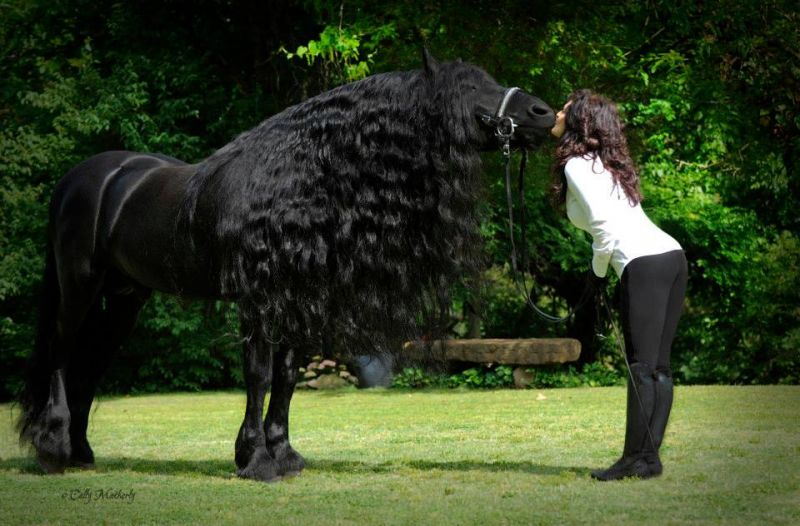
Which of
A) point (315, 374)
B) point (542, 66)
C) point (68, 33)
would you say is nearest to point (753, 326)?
point (542, 66)

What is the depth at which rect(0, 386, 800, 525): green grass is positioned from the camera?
4.76 m

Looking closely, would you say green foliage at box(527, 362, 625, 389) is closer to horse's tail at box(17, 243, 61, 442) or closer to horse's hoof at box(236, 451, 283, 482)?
horse's tail at box(17, 243, 61, 442)

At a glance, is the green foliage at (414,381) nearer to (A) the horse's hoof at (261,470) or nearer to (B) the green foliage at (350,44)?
(B) the green foliage at (350,44)

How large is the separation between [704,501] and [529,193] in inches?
421

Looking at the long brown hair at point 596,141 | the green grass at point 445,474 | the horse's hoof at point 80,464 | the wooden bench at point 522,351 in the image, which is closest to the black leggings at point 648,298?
the long brown hair at point 596,141

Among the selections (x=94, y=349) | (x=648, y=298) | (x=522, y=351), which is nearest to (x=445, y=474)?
(x=648, y=298)

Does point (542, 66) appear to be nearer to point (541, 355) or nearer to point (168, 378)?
point (541, 355)

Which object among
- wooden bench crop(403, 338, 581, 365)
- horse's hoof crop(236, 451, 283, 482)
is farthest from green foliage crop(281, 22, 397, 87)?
horse's hoof crop(236, 451, 283, 482)

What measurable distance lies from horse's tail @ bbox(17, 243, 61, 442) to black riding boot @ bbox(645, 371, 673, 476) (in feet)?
12.7

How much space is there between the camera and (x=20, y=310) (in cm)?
1670

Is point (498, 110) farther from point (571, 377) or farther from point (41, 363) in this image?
point (571, 377)

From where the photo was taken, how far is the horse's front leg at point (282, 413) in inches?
240

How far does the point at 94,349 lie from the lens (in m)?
7.31

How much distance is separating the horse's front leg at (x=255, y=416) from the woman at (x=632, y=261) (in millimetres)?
1799
